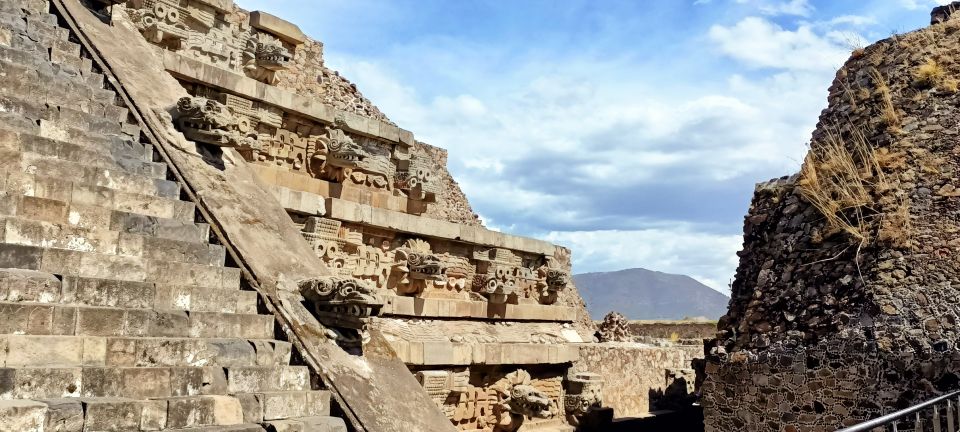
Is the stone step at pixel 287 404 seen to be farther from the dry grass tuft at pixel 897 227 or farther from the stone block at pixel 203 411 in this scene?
the dry grass tuft at pixel 897 227

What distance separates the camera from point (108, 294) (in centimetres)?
477

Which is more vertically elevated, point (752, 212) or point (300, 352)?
point (752, 212)

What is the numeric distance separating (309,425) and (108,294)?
4.59 ft

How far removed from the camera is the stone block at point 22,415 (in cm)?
358

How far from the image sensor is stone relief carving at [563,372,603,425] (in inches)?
408

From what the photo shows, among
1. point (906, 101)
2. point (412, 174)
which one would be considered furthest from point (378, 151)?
point (906, 101)

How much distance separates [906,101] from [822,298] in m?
3.46

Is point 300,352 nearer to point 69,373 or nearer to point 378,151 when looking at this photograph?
point 69,373

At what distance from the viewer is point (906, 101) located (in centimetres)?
1214

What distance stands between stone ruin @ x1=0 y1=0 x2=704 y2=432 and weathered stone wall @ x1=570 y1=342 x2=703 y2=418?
23.2ft

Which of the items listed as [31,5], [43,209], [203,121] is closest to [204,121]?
[203,121]

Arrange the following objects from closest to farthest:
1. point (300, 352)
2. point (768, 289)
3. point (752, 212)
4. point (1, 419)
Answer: point (1, 419) < point (300, 352) < point (768, 289) < point (752, 212)

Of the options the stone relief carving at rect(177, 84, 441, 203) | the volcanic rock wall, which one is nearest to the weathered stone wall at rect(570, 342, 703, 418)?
the volcanic rock wall

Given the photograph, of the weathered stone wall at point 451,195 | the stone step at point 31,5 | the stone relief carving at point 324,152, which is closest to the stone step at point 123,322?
the stone relief carving at point 324,152
